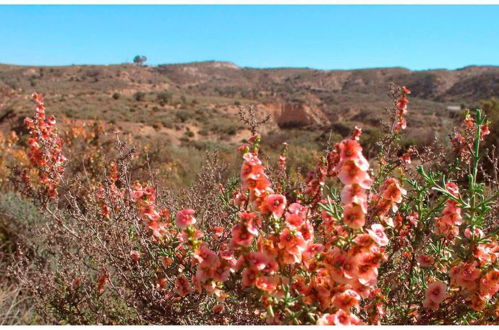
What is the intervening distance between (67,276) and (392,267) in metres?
2.01

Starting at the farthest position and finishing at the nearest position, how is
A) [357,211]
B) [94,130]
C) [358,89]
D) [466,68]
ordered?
[466,68] → [358,89] → [94,130] → [357,211]

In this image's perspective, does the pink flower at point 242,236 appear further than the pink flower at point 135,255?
No

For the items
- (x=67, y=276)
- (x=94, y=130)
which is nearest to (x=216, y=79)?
(x=94, y=130)

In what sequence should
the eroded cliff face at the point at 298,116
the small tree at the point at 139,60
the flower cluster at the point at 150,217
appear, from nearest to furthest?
1. the flower cluster at the point at 150,217
2. the eroded cliff face at the point at 298,116
3. the small tree at the point at 139,60

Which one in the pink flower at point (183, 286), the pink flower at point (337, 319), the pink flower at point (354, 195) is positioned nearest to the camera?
the pink flower at point (337, 319)

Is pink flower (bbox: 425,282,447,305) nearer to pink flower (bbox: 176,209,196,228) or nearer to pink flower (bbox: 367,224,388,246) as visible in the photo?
pink flower (bbox: 367,224,388,246)

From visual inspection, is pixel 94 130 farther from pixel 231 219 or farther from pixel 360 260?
pixel 360 260

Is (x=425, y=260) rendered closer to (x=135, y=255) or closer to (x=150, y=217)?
(x=150, y=217)

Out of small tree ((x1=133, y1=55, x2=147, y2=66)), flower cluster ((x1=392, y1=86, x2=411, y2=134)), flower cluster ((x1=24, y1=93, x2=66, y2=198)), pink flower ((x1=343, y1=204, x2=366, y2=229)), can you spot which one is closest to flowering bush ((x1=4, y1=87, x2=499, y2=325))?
pink flower ((x1=343, y1=204, x2=366, y2=229))

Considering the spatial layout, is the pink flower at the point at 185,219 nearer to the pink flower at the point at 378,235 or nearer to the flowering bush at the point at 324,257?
the flowering bush at the point at 324,257

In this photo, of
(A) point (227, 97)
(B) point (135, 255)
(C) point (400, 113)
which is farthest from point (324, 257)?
(A) point (227, 97)

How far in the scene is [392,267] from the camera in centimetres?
220

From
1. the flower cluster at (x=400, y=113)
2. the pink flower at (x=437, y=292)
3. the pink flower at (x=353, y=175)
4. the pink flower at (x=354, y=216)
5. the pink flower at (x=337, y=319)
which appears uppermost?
the flower cluster at (x=400, y=113)

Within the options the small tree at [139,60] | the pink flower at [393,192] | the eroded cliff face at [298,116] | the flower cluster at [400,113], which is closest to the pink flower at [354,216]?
the pink flower at [393,192]
